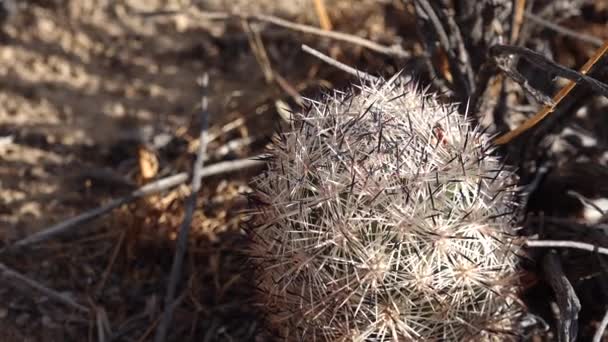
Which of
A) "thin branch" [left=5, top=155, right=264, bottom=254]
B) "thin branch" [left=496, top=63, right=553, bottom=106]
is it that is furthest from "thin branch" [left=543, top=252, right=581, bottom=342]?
"thin branch" [left=5, top=155, right=264, bottom=254]

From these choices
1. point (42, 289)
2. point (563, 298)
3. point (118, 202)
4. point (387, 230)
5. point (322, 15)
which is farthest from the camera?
point (322, 15)

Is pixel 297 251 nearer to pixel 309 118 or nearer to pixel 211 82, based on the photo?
pixel 309 118

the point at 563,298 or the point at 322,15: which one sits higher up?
the point at 322,15

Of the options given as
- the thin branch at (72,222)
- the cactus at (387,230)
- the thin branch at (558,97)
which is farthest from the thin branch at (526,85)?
the thin branch at (72,222)

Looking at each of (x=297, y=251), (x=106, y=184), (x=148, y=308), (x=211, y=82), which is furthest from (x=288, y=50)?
(x=297, y=251)

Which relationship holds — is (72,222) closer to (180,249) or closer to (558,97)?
(180,249)

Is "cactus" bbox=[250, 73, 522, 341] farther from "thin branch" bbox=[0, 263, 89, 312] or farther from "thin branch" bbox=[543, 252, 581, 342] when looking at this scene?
"thin branch" bbox=[0, 263, 89, 312]

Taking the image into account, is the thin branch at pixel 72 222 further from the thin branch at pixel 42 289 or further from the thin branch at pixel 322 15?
the thin branch at pixel 322 15

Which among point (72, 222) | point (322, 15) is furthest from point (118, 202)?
point (322, 15)
